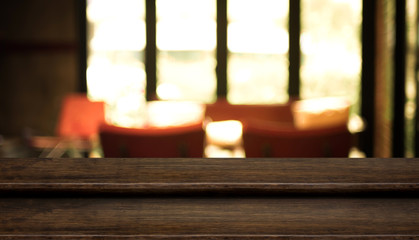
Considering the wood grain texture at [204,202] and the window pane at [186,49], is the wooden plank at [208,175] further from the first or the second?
the window pane at [186,49]

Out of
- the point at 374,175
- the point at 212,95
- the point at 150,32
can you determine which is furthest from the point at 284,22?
the point at 374,175

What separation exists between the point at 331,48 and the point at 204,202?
6.69 metres

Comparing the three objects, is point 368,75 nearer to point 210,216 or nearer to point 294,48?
point 294,48

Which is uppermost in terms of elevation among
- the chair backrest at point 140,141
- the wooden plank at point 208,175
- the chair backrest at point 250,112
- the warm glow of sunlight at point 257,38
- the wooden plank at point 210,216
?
the warm glow of sunlight at point 257,38

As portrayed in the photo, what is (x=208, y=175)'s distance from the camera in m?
0.68

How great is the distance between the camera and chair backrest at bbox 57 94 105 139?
223 inches

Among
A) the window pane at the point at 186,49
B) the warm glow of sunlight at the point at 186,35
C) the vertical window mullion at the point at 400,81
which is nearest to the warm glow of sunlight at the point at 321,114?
the vertical window mullion at the point at 400,81

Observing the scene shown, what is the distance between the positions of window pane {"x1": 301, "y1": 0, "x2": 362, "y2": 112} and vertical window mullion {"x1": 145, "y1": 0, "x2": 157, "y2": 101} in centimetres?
219

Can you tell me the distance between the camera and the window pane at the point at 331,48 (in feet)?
22.3

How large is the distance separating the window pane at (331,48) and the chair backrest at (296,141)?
179 inches

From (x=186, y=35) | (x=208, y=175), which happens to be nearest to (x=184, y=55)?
(x=186, y=35)

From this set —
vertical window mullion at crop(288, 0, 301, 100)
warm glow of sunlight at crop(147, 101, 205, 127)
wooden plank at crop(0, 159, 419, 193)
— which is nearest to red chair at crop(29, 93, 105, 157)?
warm glow of sunlight at crop(147, 101, 205, 127)

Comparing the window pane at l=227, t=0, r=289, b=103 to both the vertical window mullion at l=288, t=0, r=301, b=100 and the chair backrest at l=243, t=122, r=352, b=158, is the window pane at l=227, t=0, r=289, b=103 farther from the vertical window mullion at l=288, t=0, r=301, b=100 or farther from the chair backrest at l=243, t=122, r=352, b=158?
the chair backrest at l=243, t=122, r=352, b=158

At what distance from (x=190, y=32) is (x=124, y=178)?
6.46 meters
